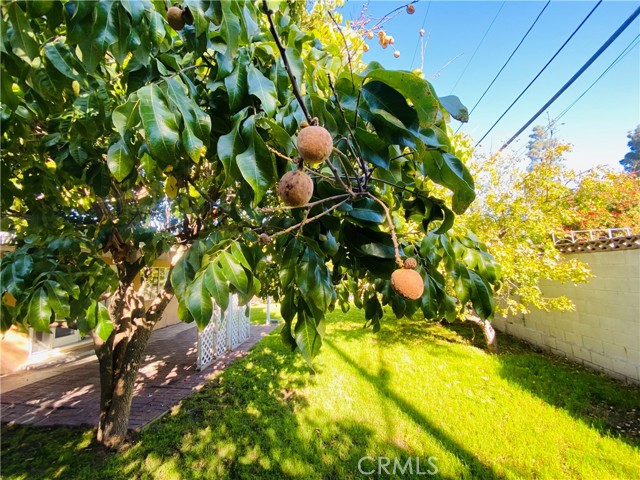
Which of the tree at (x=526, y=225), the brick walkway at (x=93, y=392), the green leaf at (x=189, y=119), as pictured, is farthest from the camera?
the tree at (x=526, y=225)

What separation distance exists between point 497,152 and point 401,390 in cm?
514

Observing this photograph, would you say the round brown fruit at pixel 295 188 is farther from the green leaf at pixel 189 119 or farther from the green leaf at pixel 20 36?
the green leaf at pixel 20 36

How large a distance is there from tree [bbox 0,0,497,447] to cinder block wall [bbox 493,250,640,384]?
4.74 metres

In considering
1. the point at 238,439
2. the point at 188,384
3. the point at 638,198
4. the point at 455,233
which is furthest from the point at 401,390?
the point at 638,198

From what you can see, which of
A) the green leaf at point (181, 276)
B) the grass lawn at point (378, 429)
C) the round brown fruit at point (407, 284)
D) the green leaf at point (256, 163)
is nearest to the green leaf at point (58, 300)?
the green leaf at point (181, 276)

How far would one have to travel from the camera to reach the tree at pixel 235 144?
0.79 meters

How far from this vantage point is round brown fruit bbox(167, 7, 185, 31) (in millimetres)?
847

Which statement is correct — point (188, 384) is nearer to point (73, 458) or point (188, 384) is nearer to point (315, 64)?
point (73, 458)

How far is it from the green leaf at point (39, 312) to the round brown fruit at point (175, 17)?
→ 3.97ft

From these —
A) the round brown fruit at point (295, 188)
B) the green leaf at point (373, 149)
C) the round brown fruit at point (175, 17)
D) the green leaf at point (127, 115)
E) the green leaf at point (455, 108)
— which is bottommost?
the round brown fruit at point (295, 188)

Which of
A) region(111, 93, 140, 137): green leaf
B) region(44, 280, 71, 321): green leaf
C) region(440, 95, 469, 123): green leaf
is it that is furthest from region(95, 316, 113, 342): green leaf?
region(440, 95, 469, 123): green leaf

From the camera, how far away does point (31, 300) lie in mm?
1331

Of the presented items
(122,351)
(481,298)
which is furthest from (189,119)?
(122,351)

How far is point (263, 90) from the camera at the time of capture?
0.94 meters
